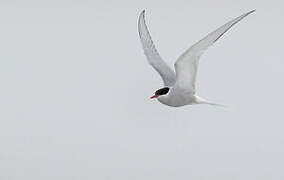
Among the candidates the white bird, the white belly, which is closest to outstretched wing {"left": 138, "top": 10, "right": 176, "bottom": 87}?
Answer: the white bird

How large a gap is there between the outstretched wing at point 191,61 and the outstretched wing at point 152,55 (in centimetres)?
25

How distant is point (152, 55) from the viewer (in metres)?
3.14

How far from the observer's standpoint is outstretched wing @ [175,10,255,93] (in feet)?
8.15

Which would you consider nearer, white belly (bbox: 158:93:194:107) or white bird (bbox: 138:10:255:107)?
white bird (bbox: 138:10:255:107)

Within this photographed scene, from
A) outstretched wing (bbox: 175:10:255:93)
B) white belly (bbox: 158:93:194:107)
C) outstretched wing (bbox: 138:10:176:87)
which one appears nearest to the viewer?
outstretched wing (bbox: 175:10:255:93)

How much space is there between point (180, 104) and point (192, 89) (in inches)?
3.7

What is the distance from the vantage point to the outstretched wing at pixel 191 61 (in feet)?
8.15

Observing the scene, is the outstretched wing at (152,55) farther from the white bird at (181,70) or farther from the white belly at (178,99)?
the white belly at (178,99)

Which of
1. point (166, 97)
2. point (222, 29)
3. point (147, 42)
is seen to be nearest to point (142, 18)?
point (147, 42)

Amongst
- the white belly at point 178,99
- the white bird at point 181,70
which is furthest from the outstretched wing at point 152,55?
the white belly at point 178,99

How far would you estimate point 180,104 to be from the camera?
285 cm

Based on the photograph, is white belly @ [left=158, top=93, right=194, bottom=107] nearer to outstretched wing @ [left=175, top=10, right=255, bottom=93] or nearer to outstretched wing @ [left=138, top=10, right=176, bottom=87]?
outstretched wing @ [left=175, top=10, right=255, bottom=93]

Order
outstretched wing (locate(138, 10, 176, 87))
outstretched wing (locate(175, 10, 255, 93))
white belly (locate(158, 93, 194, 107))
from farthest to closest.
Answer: outstretched wing (locate(138, 10, 176, 87))
white belly (locate(158, 93, 194, 107))
outstretched wing (locate(175, 10, 255, 93))

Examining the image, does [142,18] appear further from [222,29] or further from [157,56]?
[222,29]
